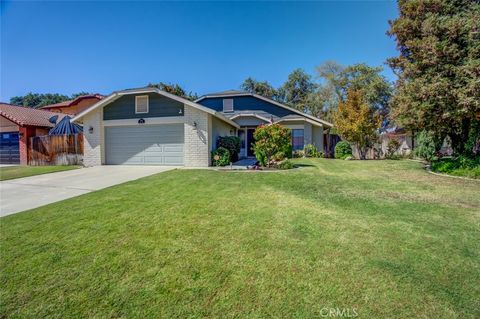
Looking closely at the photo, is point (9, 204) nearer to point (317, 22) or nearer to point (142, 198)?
point (142, 198)

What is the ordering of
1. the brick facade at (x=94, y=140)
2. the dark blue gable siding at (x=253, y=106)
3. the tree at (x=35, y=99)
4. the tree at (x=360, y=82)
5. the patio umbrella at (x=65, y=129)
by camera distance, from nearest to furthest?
the brick facade at (x=94, y=140) → the patio umbrella at (x=65, y=129) → the dark blue gable siding at (x=253, y=106) → the tree at (x=360, y=82) → the tree at (x=35, y=99)

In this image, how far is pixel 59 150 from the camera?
15375mm

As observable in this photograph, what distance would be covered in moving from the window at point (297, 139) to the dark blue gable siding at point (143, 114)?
32.1 ft

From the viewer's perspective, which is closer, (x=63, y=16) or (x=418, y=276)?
(x=418, y=276)

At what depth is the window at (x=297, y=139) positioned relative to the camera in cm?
1870

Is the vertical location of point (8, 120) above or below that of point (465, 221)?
above

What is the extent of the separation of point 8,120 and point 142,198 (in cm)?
1859

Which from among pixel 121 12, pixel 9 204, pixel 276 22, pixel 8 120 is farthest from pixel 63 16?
pixel 8 120

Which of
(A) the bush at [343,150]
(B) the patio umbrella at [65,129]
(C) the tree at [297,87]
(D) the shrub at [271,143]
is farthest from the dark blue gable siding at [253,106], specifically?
(C) the tree at [297,87]

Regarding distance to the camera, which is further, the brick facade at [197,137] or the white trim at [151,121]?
the white trim at [151,121]

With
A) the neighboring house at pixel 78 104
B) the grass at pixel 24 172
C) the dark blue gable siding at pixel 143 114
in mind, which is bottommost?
the grass at pixel 24 172

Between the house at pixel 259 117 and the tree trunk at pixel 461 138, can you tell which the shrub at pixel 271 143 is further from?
the tree trunk at pixel 461 138

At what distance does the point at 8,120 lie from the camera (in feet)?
55.9

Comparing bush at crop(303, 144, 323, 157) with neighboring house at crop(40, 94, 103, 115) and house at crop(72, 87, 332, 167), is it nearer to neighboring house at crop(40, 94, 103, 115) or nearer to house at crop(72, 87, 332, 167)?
house at crop(72, 87, 332, 167)
